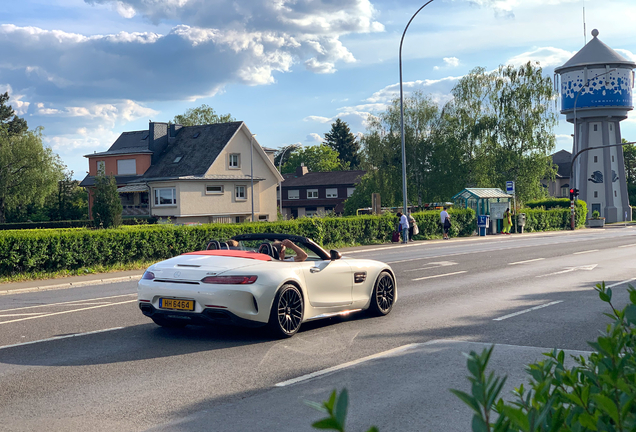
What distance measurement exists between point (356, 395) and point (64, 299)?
9441mm

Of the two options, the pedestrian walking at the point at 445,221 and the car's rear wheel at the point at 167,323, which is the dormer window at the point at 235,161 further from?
the car's rear wheel at the point at 167,323

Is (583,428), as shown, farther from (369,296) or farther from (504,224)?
(504,224)

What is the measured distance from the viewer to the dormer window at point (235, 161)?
189ft

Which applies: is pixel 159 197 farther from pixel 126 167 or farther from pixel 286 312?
pixel 286 312

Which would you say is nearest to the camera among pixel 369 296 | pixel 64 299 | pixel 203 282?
pixel 203 282

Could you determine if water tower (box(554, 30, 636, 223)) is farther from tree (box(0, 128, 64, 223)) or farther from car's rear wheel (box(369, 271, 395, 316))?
car's rear wheel (box(369, 271, 395, 316))

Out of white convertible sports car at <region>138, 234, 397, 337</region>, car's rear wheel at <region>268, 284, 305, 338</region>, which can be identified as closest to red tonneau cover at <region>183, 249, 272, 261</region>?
white convertible sports car at <region>138, 234, 397, 337</region>

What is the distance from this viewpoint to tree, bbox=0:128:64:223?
184ft

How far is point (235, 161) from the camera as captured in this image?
58062 millimetres

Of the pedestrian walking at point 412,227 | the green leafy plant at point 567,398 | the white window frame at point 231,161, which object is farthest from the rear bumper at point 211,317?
the white window frame at point 231,161

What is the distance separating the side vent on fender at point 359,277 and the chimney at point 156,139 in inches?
2049

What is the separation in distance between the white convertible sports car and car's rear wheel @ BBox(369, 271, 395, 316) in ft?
1.23

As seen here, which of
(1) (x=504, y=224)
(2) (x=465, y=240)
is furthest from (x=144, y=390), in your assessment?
(1) (x=504, y=224)

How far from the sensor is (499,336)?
844 centimetres
